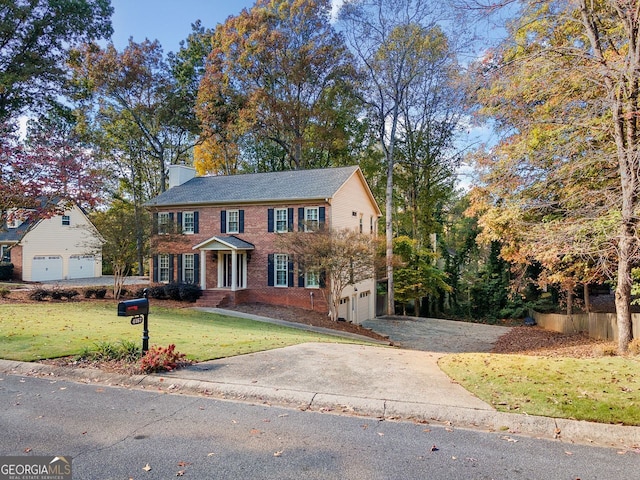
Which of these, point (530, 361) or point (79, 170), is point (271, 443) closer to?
point (530, 361)

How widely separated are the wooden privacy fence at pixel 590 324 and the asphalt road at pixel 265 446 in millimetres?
10745

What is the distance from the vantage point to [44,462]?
12.4 feet

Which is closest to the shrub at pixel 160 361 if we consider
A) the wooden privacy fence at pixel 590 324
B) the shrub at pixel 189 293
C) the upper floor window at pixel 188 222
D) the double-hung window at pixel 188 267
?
the wooden privacy fence at pixel 590 324

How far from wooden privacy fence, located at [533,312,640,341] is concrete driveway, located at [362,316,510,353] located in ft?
8.04

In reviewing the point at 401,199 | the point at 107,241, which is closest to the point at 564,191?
the point at 107,241

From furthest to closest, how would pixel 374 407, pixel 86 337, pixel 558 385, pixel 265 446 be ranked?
1. pixel 86 337
2. pixel 558 385
3. pixel 374 407
4. pixel 265 446

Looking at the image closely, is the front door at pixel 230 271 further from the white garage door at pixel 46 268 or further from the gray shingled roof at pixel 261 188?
the white garage door at pixel 46 268

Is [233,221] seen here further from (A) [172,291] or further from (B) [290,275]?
(A) [172,291]

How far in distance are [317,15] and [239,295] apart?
2145 centimetres

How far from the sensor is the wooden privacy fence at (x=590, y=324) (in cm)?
1303

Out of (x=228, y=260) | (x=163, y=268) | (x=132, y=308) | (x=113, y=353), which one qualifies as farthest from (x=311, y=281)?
(x=132, y=308)

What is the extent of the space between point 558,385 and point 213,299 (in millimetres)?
16937

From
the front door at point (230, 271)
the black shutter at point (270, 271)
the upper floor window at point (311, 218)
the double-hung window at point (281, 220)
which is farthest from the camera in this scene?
the front door at point (230, 271)

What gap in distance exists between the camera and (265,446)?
13.5 ft
